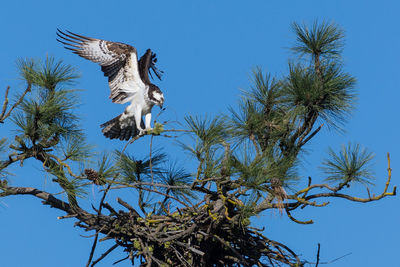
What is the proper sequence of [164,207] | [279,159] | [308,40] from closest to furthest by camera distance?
[279,159] < [164,207] < [308,40]

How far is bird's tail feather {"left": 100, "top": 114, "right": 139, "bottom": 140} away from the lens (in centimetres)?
647

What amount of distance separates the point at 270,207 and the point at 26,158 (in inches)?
74.5

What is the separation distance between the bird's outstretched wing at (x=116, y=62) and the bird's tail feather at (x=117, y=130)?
0.29 m

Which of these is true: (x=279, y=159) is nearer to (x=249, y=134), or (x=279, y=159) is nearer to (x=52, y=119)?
(x=249, y=134)

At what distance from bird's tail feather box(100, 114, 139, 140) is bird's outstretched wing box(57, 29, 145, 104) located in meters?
0.29

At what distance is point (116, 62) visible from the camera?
628cm

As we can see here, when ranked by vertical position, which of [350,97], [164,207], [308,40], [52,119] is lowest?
[164,207]

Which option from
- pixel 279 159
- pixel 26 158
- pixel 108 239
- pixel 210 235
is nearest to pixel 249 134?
pixel 279 159

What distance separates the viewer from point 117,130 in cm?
651

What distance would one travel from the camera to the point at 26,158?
5289 mm

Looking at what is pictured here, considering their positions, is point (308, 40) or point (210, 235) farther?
point (308, 40)

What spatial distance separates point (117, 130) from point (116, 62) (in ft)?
2.16

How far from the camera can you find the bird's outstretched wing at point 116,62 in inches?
243

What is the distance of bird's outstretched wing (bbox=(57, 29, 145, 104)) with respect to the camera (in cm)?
618
